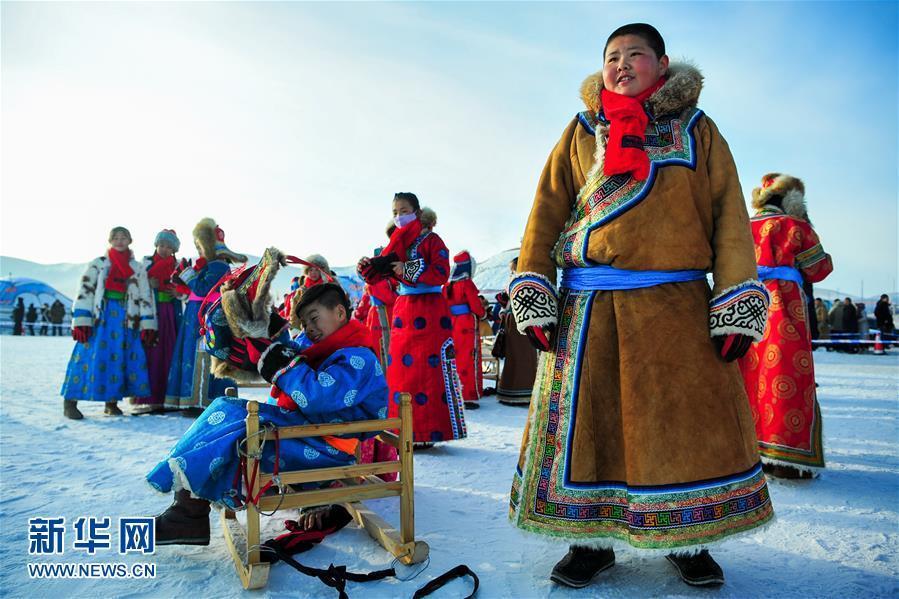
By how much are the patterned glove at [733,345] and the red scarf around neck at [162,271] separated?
5.94 m

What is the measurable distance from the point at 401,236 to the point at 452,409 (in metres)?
1.40

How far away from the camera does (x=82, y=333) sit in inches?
228

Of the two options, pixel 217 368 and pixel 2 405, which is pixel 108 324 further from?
pixel 217 368

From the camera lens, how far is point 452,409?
4.46 meters

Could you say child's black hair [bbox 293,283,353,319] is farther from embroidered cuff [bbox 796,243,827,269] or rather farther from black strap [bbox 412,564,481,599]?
embroidered cuff [bbox 796,243,827,269]

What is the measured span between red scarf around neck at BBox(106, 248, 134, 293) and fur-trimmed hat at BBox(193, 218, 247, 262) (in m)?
1.03

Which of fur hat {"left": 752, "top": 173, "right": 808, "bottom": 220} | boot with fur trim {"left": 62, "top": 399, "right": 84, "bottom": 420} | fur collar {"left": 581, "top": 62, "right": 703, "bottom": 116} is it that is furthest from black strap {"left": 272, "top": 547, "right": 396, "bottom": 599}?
boot with fur trim {"left": 62, "top": 399, "right": 84, "bottom": 420}

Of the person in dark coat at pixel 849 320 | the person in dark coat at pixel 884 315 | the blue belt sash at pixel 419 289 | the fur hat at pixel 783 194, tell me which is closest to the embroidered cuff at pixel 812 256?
the fur hat at pixel 783 194

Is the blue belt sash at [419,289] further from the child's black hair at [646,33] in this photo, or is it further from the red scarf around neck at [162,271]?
the red scarf around neck at [162,271]

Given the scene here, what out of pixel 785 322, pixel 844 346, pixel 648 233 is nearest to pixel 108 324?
pixel 648 233

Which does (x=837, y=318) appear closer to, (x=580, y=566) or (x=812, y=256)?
(x=812, y=256)

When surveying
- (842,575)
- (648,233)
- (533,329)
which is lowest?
(842,575)

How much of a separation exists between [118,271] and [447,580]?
17.4 ft

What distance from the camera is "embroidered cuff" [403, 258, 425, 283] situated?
433 centimetres
